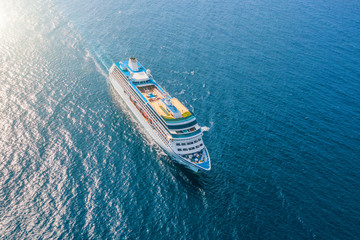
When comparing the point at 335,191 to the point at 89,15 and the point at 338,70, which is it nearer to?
the point at 338,70

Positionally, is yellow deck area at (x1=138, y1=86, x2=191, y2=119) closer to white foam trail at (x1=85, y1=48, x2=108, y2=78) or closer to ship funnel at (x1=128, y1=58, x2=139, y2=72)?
ship funnel at (x1=128, y1=58, x2=139, y2=72)

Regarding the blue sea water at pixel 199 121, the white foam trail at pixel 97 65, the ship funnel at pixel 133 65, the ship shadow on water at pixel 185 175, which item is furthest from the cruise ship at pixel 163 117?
the white foam trail at pixel 97 65

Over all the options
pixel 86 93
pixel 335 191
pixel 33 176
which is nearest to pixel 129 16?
pixel 86 93

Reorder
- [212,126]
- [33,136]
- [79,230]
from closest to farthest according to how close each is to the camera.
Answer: [79,230], [33,136], [212,126]

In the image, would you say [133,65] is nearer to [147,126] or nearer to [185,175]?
[147,126]

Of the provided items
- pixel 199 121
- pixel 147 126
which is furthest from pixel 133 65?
pixel 199 121

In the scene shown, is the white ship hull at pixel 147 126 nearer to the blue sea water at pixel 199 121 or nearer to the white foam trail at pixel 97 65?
the blue sea water at pixel 199 121

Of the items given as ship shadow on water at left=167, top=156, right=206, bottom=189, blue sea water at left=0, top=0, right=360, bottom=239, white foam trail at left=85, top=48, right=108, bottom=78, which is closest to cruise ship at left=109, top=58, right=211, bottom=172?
ship shadow on water at left=167, top=156, right=206, bottom=189
